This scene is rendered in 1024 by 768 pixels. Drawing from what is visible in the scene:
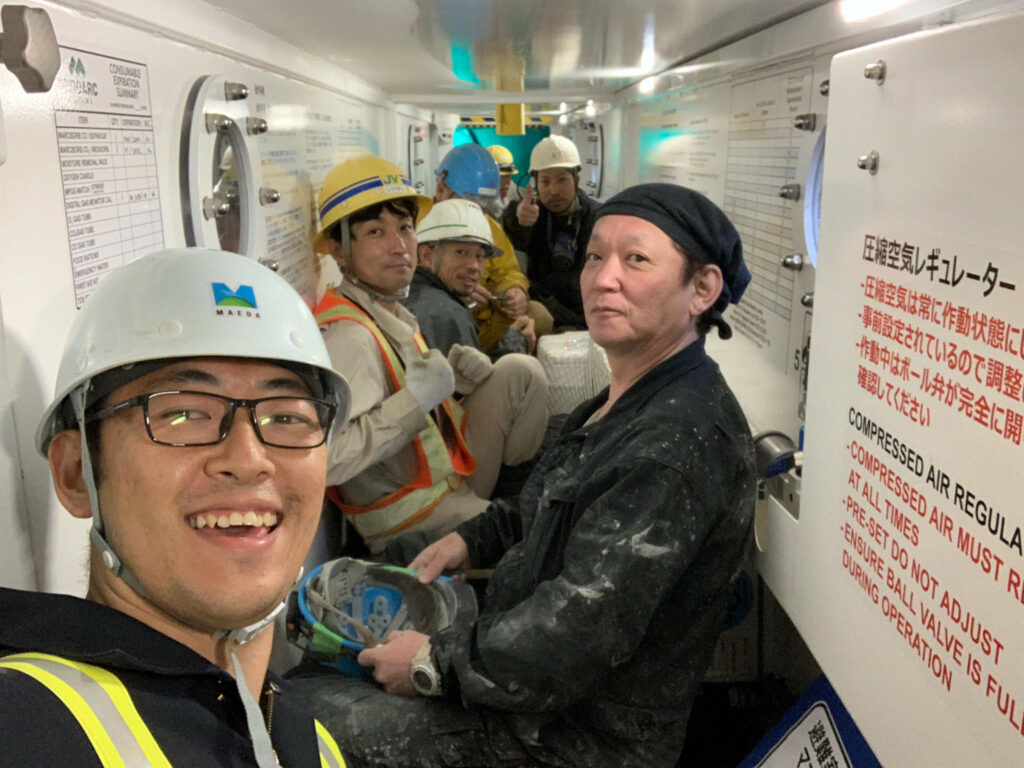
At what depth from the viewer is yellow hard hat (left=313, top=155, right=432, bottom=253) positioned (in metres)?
2.46

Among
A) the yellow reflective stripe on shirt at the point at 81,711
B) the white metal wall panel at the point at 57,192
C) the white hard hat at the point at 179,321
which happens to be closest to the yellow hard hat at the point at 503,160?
the white metal wall panel at the point at 57,192

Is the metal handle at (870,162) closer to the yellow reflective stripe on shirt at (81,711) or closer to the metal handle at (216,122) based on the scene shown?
the yellow reflective stripe on shirt at (81,711)

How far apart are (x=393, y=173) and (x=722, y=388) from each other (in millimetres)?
1329

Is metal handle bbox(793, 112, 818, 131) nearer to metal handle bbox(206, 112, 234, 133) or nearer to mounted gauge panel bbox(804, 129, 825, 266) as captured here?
mounted gauge panel bbox(804, 129, 825, 266)

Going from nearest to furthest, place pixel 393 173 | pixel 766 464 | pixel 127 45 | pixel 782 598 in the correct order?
1. pixel 127 45
2. pixel 782 598
3. pixel 766 464
4. pixel 393 173

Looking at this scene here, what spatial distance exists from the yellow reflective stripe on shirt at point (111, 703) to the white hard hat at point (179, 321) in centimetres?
31

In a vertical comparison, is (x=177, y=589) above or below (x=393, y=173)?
below

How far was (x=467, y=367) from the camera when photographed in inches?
113

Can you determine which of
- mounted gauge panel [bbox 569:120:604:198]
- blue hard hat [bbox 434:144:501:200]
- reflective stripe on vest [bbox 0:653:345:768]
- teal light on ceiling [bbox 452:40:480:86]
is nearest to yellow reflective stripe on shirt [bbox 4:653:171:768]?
reflective stripe on vest [bbox 0:653:345:768]

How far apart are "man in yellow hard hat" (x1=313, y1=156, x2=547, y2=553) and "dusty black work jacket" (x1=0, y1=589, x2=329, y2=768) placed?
1.29 meters

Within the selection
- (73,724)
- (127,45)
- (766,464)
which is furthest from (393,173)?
(73,724)

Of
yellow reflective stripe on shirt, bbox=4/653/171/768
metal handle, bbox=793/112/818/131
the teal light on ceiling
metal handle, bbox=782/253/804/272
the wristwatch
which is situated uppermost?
the teal light on ceiling

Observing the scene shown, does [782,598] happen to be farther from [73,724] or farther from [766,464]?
[73,724]

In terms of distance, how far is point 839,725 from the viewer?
159 centimetres
